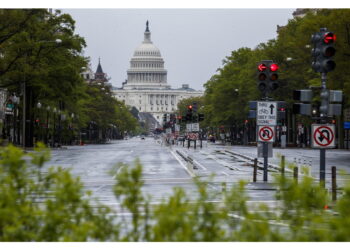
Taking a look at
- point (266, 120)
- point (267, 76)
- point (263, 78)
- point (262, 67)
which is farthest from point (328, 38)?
point (266, 120)

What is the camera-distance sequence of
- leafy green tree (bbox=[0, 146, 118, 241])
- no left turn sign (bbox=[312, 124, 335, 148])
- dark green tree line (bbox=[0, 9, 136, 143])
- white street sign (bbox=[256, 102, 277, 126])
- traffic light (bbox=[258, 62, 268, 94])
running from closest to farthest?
1. leafy green tree (bbox=[0, 146, 118, 241])
2. no left turn sign (bbox=[312, 124, 335, 148])
3. traffic light (bbox=[258, 62, 268, 94])
4. white street sign (bbox=[256, 102, 277, 126])
5. dark green tree line (bbox=[0, 9, 136, 143])

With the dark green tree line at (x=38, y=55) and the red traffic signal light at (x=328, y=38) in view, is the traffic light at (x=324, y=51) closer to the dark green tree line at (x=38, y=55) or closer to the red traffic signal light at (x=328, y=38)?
the red traffic signal light at (x=328, y=38)

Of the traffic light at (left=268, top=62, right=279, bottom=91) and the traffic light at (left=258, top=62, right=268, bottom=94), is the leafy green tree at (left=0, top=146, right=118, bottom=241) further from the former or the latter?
the traffic light at (left=268, top=62, right=279, bottom=91)

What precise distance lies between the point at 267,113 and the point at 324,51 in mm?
10298

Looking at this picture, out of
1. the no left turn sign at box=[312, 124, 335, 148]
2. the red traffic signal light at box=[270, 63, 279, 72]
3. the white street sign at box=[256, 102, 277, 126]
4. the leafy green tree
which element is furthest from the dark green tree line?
the leafy green tree

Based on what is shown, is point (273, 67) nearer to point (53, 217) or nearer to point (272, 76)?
point (272, 76)

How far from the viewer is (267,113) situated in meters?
33.2

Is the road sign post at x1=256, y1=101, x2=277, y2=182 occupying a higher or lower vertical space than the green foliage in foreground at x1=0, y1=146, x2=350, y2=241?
higher

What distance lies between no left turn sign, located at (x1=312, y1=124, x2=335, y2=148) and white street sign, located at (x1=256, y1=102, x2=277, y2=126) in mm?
8883

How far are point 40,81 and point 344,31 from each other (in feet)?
83.5

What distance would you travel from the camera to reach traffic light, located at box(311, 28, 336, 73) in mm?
22938

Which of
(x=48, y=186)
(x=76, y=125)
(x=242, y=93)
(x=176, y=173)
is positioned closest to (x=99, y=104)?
(x=76, y=125)

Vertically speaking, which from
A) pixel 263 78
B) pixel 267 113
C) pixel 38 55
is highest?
pixel 38 55

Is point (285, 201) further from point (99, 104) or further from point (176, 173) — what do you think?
point (99, 104)
